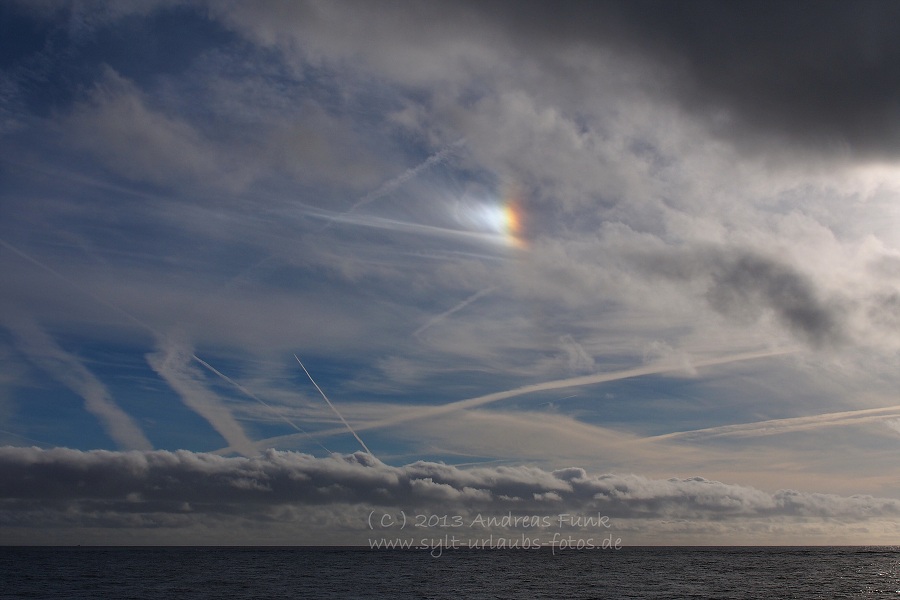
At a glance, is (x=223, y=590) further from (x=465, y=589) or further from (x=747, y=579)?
(x=747, y=579)

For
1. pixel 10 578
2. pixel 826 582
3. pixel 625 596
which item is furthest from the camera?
pixel 10 578

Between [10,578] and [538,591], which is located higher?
[538,591]

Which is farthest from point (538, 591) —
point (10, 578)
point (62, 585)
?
point (10, 578)

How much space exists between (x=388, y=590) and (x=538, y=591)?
25.5 meters

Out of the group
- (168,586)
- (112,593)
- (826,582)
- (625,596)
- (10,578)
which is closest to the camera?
(625,596)

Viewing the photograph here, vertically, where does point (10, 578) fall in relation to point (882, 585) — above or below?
below

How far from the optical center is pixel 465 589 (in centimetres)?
11575

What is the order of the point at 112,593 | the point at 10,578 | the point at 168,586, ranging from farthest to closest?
the point at 10,578 → the point at 168,586 → the point at 112,593

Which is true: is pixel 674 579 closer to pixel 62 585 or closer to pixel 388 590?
pixel 388 590

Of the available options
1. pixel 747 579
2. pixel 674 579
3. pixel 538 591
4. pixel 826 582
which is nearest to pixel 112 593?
pixel 538 591

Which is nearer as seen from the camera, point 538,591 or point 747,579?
point 538,591

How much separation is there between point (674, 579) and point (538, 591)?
147 ft

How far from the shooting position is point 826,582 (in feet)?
442

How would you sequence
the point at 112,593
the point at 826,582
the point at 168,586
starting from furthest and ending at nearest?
the point at 826,582 < the point at 168,586 < the point at 112,593
